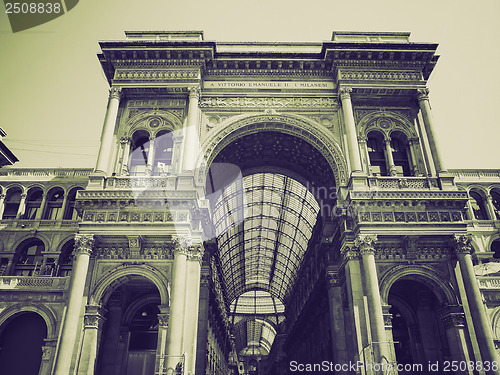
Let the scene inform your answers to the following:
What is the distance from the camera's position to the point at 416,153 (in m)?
26.6

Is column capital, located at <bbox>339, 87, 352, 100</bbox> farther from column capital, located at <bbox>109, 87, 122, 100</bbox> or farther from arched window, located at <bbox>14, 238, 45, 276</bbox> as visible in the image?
arched window, located at <bbox>14, 238, 45, 276</bbox>

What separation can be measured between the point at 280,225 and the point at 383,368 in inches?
1190

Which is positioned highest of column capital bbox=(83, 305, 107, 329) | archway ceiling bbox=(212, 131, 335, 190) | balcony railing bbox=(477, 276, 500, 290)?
archway ceiling bbox=(212, 131, 335, 190)

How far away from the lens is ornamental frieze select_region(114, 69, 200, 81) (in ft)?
90.5

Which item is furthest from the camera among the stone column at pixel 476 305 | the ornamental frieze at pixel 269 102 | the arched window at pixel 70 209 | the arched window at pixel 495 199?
the arched window at pixel 495 199

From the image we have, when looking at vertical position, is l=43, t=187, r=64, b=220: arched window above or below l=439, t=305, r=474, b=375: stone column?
above

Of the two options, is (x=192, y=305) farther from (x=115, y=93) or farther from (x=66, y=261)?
(x=115, y=93)

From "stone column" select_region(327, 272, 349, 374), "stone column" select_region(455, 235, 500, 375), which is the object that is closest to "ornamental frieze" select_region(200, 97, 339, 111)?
"stone column" select_region(327, 272, 349, 374)

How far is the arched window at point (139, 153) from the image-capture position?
2702cm

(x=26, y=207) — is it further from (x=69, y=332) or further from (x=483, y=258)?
(x=483, y=258)

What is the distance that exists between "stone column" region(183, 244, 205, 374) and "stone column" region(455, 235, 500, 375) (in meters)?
14.3

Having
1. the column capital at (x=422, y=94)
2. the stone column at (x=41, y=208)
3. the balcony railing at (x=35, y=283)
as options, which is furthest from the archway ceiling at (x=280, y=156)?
the stone column at (x=41, y=208)

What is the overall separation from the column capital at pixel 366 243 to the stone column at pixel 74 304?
14.7 metres

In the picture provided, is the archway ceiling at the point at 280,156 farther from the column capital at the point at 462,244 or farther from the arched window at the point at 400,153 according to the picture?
the column capital at the point at 462,244
